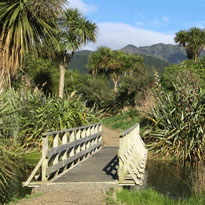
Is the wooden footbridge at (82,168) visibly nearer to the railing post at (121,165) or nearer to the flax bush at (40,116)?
the railing post at (121,165)

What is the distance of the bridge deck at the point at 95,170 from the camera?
25.9 feet

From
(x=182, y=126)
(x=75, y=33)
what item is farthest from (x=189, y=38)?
(x=182, y=126)

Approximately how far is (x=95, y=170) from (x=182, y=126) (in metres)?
5.53

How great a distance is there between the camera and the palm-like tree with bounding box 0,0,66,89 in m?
11.9

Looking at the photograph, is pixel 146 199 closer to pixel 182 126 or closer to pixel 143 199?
pixel 143 199

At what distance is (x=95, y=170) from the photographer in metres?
9.09

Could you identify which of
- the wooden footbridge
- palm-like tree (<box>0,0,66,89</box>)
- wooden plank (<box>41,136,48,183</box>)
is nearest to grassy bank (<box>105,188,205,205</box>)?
the wooden footbridge

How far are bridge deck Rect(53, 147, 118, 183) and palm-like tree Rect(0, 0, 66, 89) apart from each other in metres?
4.12

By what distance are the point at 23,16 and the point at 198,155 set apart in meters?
7.87

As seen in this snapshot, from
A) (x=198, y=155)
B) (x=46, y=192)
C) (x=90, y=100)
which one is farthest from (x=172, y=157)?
(x=90, y=100)

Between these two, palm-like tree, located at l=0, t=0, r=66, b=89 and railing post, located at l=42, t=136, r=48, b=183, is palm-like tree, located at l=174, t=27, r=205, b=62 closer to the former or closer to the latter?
palm-like tree, located at l=0, t=0, r=66, b=89

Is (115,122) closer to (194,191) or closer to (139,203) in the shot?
(194,191)

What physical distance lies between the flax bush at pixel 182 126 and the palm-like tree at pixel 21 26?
540 centimetres

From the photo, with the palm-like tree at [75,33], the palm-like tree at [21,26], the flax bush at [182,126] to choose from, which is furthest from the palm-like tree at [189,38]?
the palm-like tree at [21,26]
